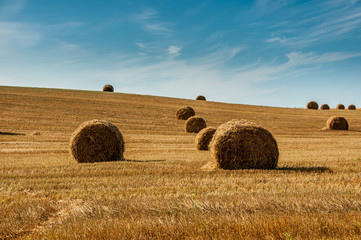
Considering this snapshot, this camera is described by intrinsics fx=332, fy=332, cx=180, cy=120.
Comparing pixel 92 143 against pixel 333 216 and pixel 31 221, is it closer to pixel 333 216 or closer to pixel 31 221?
pixel 31 221

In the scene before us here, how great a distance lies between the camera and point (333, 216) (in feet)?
15.3

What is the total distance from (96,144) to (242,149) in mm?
6303

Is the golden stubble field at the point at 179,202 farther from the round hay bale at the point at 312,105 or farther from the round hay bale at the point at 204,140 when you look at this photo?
the round hay bale at the point at 312,105

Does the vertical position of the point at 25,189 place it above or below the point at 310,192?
below

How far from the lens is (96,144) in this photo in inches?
541

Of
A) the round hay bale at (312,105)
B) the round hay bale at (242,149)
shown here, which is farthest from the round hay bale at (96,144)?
the round hay bale at (312,105)

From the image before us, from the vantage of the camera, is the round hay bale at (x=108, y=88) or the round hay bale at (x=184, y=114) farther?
the round hay bale at (x=108, y=88)

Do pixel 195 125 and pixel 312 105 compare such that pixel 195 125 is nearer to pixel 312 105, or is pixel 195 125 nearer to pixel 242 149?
pixel 242 149

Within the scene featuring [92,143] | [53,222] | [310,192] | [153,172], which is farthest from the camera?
[92,143]

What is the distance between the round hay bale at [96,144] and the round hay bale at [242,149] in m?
4.96

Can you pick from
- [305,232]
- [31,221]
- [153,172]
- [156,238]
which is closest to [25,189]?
[31,221]

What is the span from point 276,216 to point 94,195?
11.9 feet

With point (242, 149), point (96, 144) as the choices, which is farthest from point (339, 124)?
point (96, 144)

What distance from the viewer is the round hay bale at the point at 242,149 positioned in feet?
34.6
